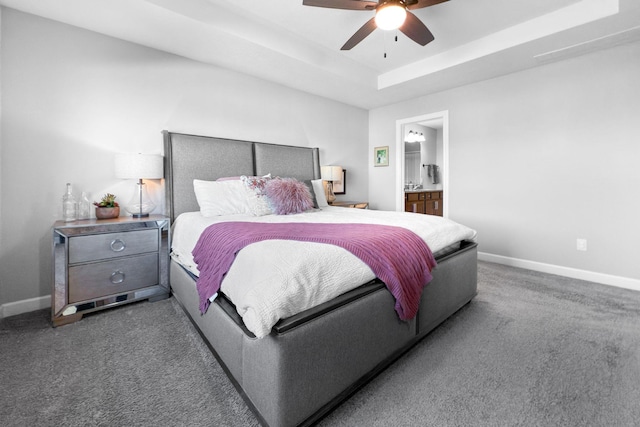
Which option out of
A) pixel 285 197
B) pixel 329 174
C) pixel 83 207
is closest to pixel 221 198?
pixel 285 197

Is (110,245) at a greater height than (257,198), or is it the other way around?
(257,198)

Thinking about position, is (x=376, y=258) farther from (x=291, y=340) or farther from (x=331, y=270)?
(x=291, y=340)

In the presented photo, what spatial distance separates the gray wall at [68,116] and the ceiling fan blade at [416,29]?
2.09 metres

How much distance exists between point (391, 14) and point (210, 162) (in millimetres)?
2233

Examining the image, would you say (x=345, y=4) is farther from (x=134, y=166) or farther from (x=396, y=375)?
(x=396, y=375)

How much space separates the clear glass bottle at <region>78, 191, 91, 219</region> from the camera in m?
2.54

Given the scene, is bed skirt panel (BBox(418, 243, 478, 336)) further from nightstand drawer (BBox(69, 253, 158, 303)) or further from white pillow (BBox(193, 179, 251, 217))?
nightstand drawer (BBox(69, 253, 158, 303))

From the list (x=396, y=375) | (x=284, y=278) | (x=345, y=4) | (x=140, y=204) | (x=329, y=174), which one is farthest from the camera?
(x=329, y=174)

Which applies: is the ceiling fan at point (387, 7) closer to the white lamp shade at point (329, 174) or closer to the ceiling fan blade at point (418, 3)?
the ceiling fan blade at point (418, 3)

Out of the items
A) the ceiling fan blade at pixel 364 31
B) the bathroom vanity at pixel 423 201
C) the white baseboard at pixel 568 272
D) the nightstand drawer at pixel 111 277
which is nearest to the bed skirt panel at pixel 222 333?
the nightstand drawer at pixel 111 277

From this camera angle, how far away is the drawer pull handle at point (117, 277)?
231 cm

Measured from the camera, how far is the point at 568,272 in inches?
128

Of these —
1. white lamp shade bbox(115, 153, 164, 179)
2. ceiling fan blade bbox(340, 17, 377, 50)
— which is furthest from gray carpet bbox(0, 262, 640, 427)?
ceiling fan blade bbox(340, 17, 377, 50)

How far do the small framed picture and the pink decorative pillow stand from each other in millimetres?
2609
